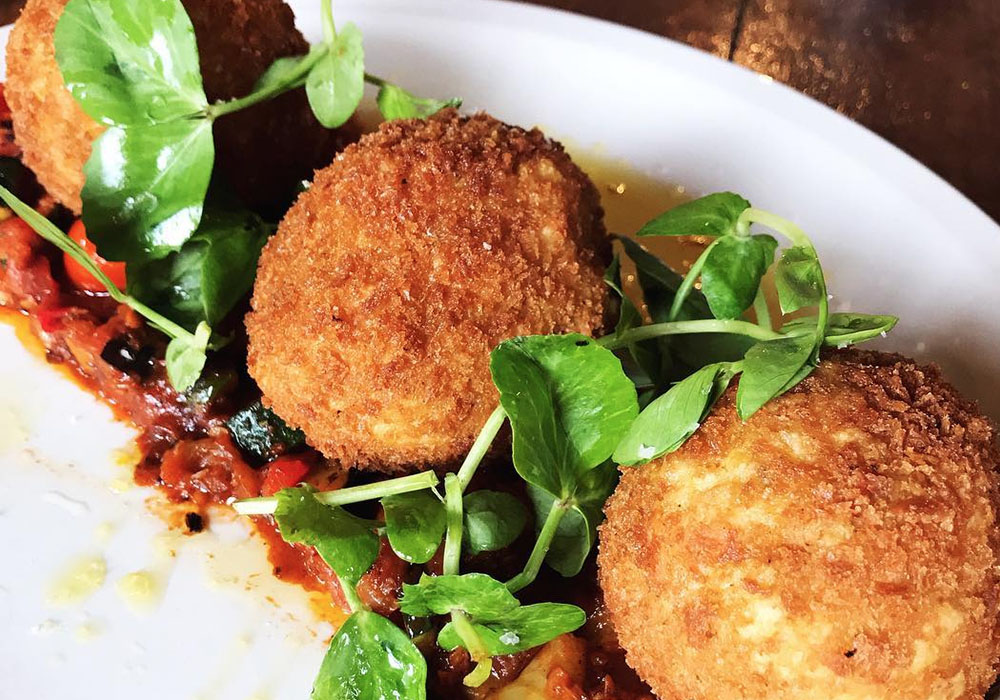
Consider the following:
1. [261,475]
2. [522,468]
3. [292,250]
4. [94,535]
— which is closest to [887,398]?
[522,468]

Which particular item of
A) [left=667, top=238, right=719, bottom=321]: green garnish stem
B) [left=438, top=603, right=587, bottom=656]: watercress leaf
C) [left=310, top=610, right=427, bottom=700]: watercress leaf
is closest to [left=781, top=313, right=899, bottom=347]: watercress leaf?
[left=667, top=238, right=719, bottom=321]: green garnish stem

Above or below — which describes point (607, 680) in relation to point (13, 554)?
above

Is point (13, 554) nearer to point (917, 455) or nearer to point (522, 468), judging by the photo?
point (522, 468)

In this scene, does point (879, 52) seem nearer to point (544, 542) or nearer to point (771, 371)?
point (771, 371)

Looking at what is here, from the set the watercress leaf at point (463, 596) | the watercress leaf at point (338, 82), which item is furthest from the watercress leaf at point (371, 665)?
the watercress leaf at point (338, 82)

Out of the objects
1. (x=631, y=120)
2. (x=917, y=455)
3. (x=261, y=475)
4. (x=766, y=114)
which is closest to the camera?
(x=917, y=455)

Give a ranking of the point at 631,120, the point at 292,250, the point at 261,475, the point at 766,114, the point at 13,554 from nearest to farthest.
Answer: the point at 292,250 → the point at 13,554 → the point at 261,475 → the point at 766,114 → the point at 631,120

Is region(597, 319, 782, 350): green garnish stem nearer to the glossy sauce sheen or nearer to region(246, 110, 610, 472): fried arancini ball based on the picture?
region(246, 110, 610, 472): fried arancini ball
